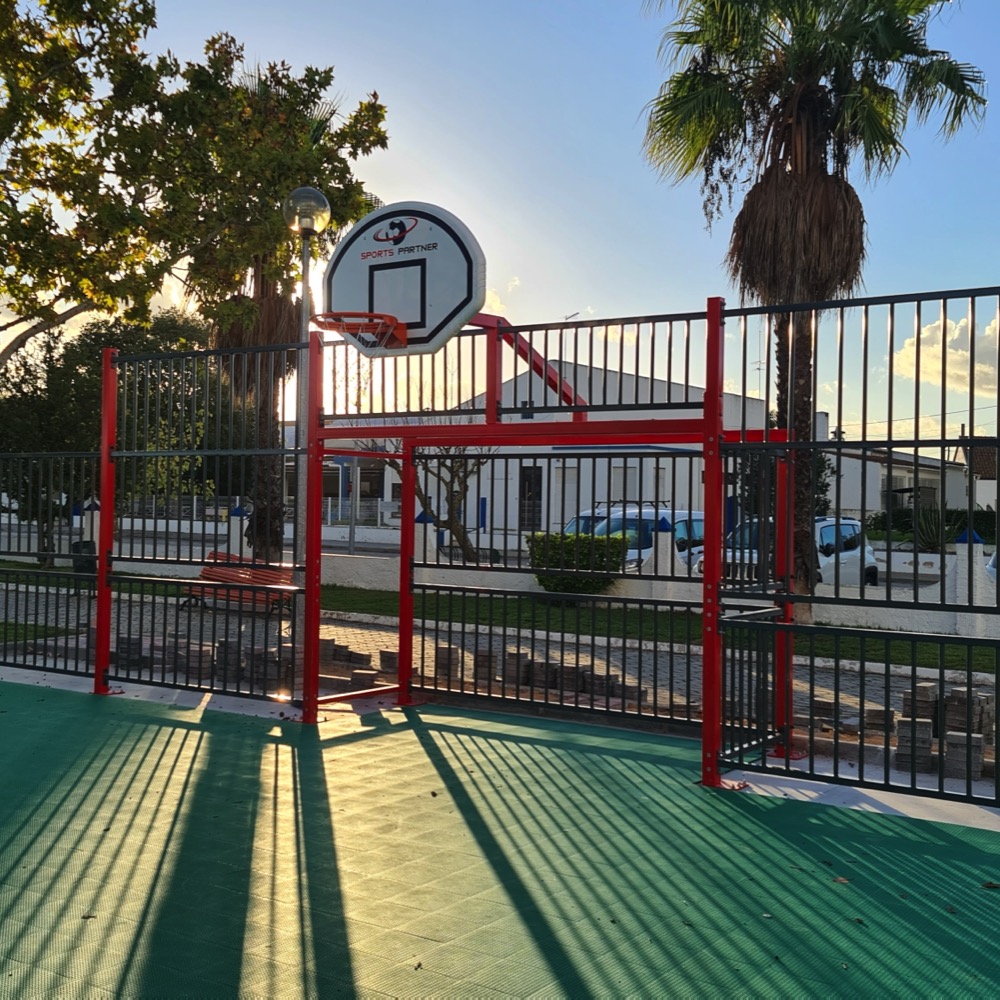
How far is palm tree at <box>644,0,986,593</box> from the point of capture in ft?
50.5

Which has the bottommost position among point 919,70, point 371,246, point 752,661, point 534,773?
point 534,773

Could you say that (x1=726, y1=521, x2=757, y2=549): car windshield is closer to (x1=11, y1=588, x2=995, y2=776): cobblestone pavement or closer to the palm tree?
(x1=11, y1=588, x2=995, y2=776): cobblestone pavement

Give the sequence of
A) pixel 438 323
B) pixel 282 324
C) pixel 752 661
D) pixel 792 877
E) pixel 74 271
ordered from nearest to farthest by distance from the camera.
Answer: pixel 792 877
pixel 752 661
pixel 438 323
pixel 74 271
pixel 282 324

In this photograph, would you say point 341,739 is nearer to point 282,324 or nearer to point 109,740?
point 109,740

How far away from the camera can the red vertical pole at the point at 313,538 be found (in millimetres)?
9008

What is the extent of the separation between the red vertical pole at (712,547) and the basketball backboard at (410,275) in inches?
90.7

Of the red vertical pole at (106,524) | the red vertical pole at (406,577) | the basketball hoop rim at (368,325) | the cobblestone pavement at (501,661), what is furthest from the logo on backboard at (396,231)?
the cobblestone pavement at (501,661)

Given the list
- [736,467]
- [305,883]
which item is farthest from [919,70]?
[305,883]

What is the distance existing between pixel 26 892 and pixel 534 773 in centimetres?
344

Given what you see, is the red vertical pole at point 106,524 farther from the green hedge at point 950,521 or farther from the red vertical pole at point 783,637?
the green hedge at point 950,521

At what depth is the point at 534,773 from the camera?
7398 mm

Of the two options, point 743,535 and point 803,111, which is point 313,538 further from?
point 803,111

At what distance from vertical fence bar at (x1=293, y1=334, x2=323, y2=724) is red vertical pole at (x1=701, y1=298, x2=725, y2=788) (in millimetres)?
3425

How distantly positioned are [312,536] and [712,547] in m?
3.53
